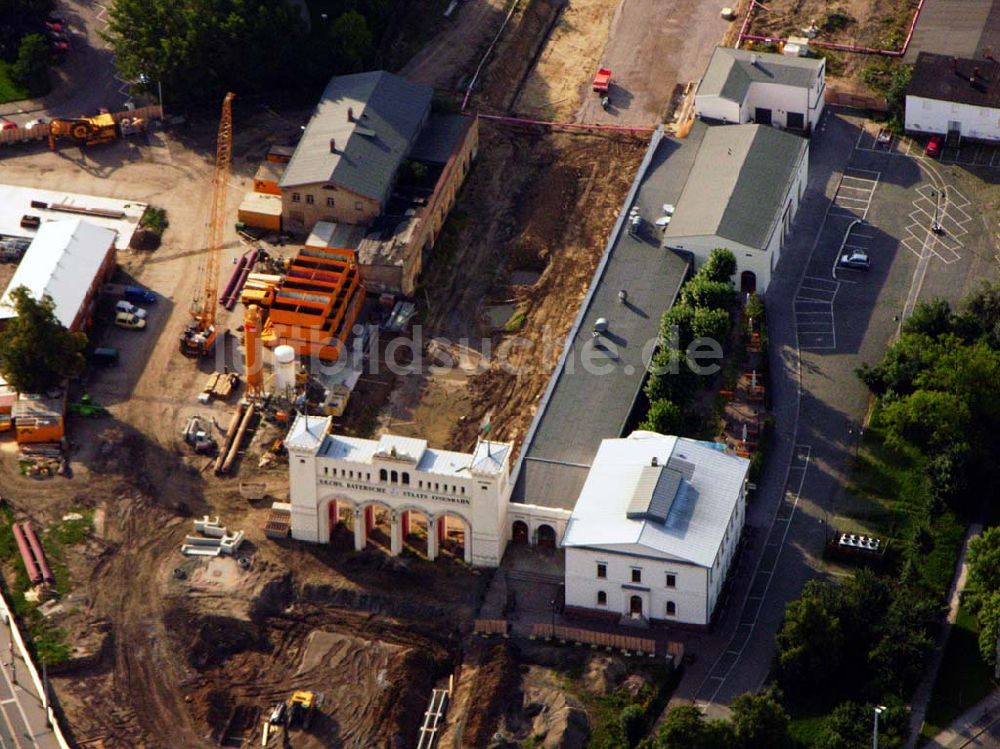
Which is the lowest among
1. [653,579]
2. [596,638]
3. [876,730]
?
[596,638]

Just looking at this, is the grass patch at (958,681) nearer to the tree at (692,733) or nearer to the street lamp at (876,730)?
the street lamp at (876,730)

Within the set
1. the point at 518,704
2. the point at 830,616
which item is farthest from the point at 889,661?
the point at 518,704

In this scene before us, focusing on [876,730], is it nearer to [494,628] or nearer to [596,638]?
[596,638]

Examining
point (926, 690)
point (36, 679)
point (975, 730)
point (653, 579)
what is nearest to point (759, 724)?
point (926, 690)

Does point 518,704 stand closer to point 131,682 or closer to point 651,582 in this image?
point 651,582

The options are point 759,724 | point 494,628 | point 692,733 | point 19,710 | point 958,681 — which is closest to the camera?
point 692,733


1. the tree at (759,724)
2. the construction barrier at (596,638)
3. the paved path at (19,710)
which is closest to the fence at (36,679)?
the paved path at (19,710)
